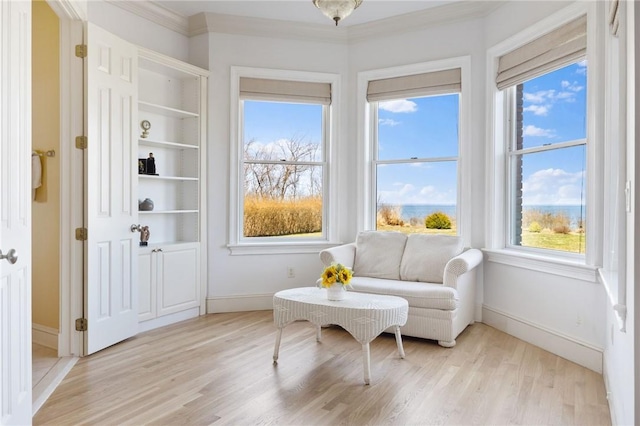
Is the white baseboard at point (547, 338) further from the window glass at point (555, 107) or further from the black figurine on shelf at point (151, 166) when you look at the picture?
the black figurine on shelf at point (151, 166)

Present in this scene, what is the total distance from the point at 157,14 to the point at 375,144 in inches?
99.7

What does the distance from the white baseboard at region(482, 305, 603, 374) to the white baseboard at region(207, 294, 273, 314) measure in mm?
2184

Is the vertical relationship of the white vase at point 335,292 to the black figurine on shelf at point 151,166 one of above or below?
below

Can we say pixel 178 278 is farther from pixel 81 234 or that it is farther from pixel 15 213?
pixel 15 213

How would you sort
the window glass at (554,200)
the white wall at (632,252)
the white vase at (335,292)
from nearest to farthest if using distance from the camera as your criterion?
1. the white wall at (632,252)
2. the white vase at (335,292)
3. the window glass at (554,200)

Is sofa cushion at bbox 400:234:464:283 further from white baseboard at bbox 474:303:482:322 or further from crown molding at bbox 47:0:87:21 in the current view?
crown molding at bbox 47:0:87:21

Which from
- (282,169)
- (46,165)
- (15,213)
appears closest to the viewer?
(15,213)

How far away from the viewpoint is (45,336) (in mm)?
3441

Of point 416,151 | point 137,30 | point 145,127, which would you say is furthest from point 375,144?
point 137,30

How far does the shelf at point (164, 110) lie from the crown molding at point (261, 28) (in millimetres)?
910

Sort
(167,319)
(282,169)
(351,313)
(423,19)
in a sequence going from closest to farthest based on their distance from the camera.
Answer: (351,313) < (167,319) < (423,19) < (282,169)

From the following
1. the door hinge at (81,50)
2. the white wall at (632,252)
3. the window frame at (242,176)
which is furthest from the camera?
the window frame at (242,176)

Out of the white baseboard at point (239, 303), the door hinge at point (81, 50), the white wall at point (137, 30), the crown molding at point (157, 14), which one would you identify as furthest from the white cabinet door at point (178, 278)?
the crown molding at point (157, 14)

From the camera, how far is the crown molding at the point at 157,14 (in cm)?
402
